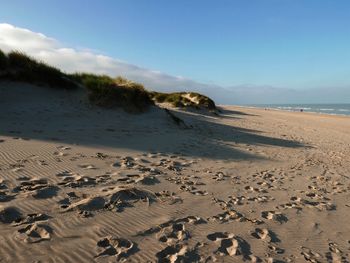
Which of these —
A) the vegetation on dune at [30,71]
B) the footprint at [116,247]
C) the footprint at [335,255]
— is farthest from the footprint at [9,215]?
the vegetation on dune at [30,71]

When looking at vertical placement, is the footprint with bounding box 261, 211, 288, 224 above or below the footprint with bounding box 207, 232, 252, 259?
below

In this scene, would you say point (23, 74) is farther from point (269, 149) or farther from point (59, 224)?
point (59, 224)

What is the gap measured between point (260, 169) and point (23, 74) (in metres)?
9.62

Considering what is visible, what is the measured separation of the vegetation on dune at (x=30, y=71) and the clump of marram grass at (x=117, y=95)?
38.6 inches

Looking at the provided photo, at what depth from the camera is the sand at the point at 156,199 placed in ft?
12.1

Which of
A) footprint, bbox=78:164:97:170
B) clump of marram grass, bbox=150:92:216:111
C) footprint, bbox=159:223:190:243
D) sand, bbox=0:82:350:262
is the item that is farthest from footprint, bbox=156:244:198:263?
clump of marram grass, bbox=150:92:216:111

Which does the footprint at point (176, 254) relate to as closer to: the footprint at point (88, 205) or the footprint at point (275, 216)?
the footprint at point (88, 205)

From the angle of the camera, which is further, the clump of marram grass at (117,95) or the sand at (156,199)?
the clump of marram grass at (117,95)

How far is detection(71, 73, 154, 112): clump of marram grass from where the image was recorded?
12.8 m

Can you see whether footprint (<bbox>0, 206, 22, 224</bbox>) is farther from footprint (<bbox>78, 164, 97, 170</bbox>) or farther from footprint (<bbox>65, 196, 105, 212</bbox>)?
footprint (<bbox>78, 164, 97, 170</bbox>)

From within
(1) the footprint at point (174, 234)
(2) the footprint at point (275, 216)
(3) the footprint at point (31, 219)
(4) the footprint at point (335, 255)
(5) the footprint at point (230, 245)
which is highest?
(3) the footprint at point (31, 219)

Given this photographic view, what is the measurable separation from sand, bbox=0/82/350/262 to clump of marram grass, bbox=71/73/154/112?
114 inches

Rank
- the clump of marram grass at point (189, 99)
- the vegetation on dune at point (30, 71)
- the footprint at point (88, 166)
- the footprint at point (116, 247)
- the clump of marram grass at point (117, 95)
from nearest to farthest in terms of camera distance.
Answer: the footprint at point (116, 247) < the footprint at point (88, 166) < the vegetation on dune at point (30, 71) < the clump of marram grass at point (117, 95) < the clump of marram grass at point (189, 99)

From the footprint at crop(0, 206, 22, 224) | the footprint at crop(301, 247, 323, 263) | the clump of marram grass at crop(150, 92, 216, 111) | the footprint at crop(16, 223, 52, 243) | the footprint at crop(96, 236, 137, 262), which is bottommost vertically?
the footprint at crop(301, 247, 323, 263)
